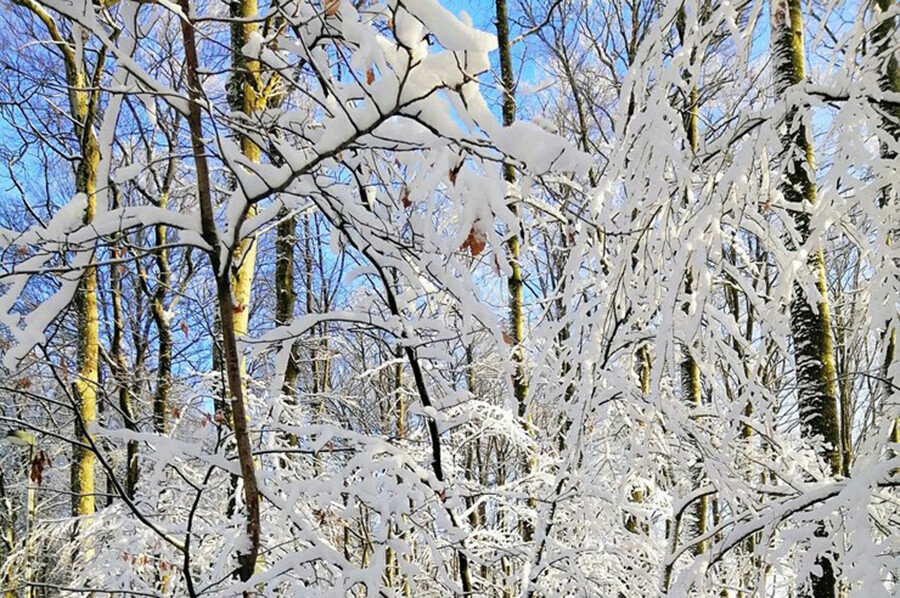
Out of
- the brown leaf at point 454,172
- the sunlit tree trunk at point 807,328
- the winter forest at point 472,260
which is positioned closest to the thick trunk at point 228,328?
the winter forest at point 472,260

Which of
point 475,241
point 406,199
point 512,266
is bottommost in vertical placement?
point 475,241

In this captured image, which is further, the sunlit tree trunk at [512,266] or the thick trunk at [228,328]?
the sunlit tree trunk at [512,266]

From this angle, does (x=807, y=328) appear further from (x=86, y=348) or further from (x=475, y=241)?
(x=86, y=348)

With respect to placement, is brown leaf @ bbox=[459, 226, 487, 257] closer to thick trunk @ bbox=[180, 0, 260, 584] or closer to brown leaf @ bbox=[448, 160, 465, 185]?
brown leaf @ bbox=[448, 160, 465, 185]

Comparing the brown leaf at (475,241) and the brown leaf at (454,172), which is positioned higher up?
the brown leaf at (454,172)

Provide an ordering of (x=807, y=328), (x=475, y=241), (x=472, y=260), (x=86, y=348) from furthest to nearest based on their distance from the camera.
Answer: (x=86, y=348) < (x=807, y=328) < (x=472, y=260) < (x=475, y=241)

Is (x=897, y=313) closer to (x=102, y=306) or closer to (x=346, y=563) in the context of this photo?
(x=346, y=563)

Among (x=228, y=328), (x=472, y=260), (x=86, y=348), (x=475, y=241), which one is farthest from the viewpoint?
(x=86, y=348)

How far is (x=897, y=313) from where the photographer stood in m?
1.90

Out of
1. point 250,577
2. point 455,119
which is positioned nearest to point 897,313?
point 455,119

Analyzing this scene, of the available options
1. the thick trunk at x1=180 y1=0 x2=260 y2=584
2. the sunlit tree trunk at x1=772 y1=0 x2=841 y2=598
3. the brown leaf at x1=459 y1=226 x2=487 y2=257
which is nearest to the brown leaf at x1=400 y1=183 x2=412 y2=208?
the brown leaf at x1=459 y1=226 x2=487 y2=257

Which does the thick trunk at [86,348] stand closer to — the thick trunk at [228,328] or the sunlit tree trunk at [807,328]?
the thick trunk at [228,328]

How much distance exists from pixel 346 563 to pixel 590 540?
1.69m

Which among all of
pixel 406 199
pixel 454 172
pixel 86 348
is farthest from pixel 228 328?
pixel 86 348
